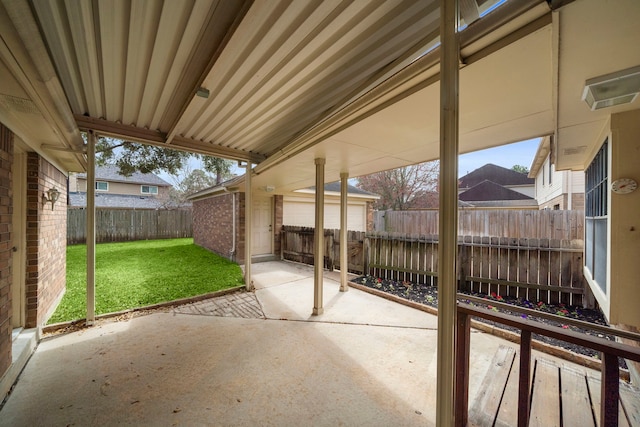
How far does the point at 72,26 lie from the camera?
5.90 feet

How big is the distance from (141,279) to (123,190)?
19.3 metres

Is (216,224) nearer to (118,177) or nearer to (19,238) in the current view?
(19,238)

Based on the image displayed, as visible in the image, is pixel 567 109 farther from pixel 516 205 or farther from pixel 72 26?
pixel 516 205

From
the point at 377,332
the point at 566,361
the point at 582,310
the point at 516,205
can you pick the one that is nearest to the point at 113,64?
the point at 377,332

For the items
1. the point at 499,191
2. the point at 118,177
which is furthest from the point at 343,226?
the point at 118,177

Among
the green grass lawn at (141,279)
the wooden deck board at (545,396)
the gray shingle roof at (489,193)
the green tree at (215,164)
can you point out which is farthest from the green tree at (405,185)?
the wooden deck board at (545,396)

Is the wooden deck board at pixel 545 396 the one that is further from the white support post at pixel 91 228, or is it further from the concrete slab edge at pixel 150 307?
the white support post at pixel 91 228

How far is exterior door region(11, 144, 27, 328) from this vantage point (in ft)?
9.92

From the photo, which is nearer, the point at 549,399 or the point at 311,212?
the point at 549,399

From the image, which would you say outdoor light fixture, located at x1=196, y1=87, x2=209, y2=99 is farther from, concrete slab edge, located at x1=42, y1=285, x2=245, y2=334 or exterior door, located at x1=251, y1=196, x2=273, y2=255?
exterior door, located at x1=251, y1=196, x2=273, y2=255

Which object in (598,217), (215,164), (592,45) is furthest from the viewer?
(215,164)

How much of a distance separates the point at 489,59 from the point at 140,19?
238cm

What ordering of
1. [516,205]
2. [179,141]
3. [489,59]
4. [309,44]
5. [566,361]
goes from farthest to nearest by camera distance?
[516,205], [179,141], [566,361], [309,44], [489,59]

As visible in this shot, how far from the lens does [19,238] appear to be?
3.08 m
